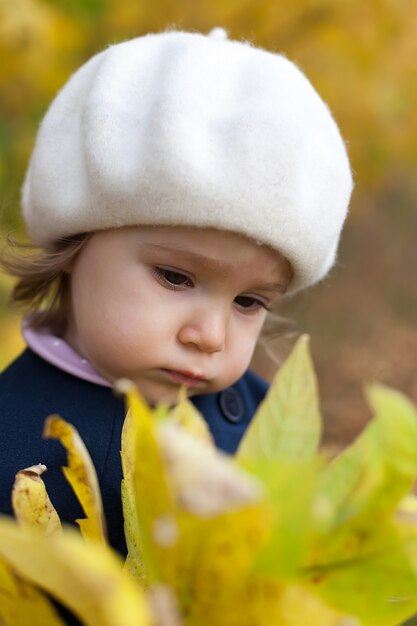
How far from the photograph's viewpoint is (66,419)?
115 cm

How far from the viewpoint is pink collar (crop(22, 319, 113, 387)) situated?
1.21 m

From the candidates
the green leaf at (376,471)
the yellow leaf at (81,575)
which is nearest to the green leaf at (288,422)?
the green leaf at (376,471)

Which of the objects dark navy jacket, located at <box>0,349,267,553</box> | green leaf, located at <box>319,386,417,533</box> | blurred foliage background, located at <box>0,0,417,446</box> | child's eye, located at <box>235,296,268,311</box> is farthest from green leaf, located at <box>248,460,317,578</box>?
blurred foliage background, located at <box>0,0,417,446</box>

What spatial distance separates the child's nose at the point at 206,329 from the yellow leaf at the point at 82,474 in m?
0.41

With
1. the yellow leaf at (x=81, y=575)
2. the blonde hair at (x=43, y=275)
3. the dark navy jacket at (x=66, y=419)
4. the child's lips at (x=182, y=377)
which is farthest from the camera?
the blonde hair at (x=43, y=275)

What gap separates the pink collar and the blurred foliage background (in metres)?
0.37

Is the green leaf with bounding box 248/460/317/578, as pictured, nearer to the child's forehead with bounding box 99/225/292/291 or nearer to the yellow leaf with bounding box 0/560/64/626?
the yellow leaf with bounding box 0/560/64/626

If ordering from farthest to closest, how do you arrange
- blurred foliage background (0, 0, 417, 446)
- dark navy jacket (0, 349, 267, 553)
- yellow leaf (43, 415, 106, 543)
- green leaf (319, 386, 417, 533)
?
blurred foliage background (0, 0, 417, 446) → dark navy jacket (0, 349, 267, 553) → yellow leaf (43, 415, 106, 543) → green leaf (319, 386, 417, 533)

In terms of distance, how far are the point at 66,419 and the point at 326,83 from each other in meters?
3.14

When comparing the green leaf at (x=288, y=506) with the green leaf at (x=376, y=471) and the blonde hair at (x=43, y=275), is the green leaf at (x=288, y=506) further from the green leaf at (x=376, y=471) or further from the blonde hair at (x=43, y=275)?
the blonde hair at (x=43, y=275)

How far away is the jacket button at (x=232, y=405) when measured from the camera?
138 cm

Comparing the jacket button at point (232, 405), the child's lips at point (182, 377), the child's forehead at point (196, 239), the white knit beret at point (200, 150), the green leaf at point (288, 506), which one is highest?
the white knit beret at point (200, 150)

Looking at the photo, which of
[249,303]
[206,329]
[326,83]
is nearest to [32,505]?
[206,329]

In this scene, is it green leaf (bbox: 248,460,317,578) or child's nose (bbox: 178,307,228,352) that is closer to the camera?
green leaf (bbox: 248,460,317,578)
